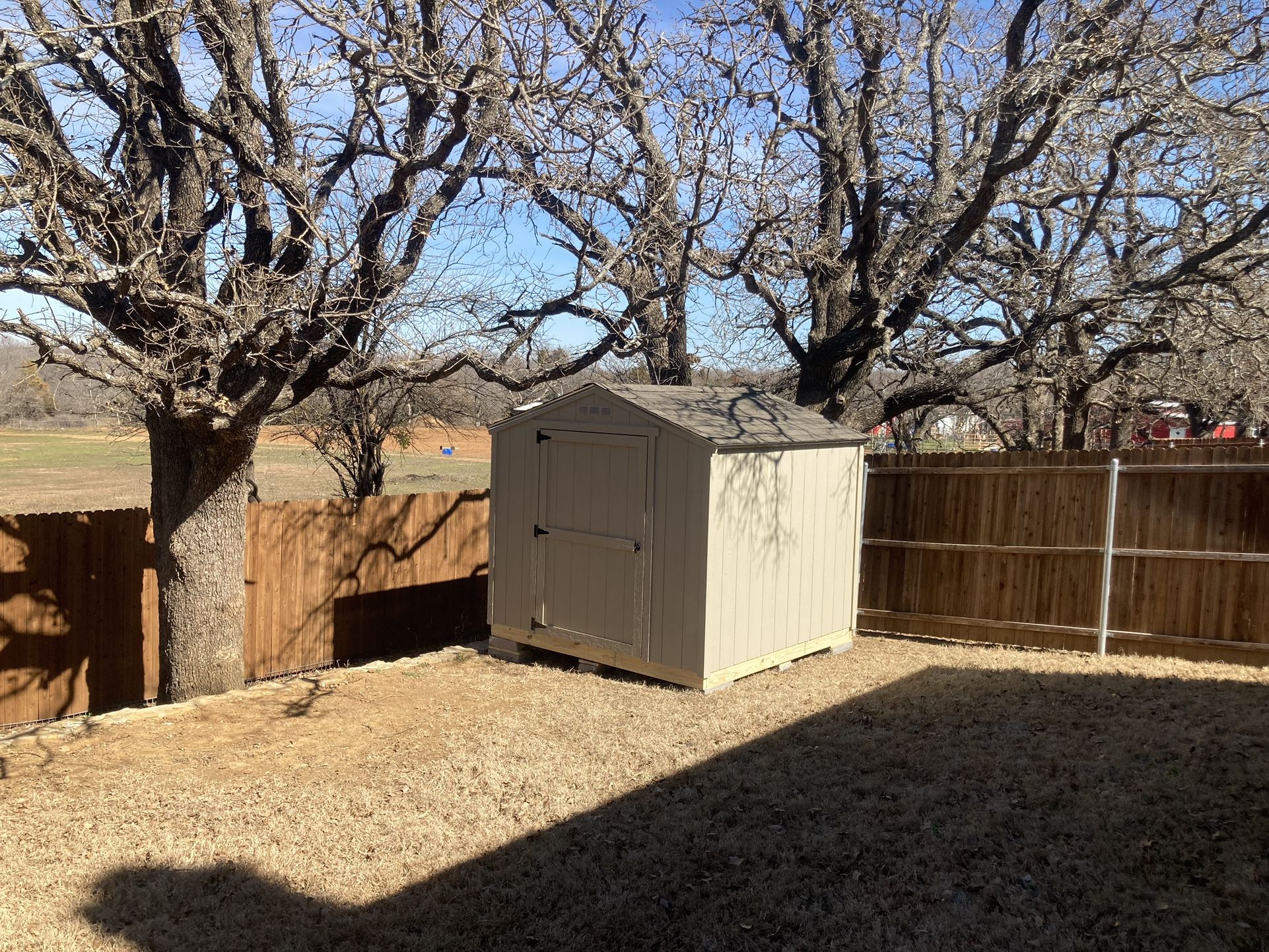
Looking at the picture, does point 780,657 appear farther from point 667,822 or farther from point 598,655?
point 667,822

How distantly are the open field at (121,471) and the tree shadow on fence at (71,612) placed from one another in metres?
3.65

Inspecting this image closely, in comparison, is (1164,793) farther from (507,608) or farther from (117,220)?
(117,220)

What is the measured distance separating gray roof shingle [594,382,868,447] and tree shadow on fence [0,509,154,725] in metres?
4.55

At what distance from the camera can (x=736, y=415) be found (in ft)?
25.9

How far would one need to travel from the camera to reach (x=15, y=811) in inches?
194

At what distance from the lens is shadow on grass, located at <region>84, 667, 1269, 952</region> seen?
369 cm

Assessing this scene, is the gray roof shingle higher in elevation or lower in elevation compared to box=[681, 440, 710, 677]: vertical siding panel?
higher

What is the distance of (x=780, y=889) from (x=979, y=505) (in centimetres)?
569

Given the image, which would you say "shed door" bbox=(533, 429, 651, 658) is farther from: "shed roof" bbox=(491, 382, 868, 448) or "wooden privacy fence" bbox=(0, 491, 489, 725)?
"wooden privacy fence" bbox=(0, 491, 489, 725)

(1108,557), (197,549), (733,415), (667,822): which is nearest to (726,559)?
(733,415)

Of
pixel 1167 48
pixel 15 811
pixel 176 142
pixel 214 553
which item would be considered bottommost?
pixel 15 811

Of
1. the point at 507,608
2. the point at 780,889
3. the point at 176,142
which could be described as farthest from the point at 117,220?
the point at 780,889

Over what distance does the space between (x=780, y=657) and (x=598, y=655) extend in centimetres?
149

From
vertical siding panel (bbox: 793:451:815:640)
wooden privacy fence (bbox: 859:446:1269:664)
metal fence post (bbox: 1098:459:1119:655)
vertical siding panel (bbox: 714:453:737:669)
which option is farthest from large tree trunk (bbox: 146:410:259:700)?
metal fence post (bbox: 1098:459:1119:655)
